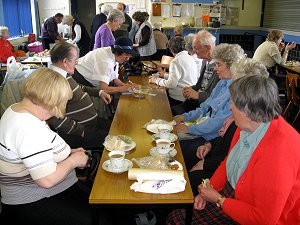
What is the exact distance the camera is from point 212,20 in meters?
A: 8.43

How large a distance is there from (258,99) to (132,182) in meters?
0.69

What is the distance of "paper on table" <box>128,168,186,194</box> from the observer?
56.6 inches

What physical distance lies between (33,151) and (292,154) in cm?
109

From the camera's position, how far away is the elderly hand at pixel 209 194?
1.55 metres

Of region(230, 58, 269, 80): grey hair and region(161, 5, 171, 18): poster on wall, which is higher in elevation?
region(161, 5, 171, 18): poster on wall

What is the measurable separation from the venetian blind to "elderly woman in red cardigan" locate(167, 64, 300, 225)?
21.8 ft

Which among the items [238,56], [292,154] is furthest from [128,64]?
[292,154]

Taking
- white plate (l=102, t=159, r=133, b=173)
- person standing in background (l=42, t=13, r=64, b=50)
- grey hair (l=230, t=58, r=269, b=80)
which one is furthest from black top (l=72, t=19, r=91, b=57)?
white plate (l=102, t=159, r=133, b=173)

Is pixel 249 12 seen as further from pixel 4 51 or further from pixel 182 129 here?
pixel 182 129

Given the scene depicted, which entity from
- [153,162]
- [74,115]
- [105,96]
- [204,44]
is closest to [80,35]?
[105,96]

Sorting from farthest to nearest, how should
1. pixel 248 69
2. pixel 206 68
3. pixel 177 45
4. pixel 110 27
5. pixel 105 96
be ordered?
pixel 110 27, pixel 177 45, pixel 206 68, pixel 105 96, pixel 248 69

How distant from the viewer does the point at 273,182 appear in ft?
4.05

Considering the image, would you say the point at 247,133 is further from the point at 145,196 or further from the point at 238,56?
the point at 238,56

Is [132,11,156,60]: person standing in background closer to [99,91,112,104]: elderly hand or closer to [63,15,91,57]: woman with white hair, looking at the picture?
[63,15,91,57]: woman with white hair
